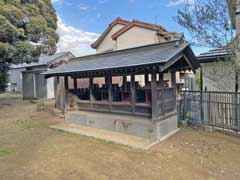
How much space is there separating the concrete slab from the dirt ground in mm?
313

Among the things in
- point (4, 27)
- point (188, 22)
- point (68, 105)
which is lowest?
point (68, 105)

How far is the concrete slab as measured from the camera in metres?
6.71

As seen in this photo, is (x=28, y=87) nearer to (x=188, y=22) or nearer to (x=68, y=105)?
(x=68, y=105)

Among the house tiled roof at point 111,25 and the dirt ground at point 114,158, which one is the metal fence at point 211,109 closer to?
the dirt ground at point 114,158

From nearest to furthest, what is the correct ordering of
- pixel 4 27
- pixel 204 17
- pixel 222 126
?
pixel 204 17
pixel 222 126
pixel 4 27

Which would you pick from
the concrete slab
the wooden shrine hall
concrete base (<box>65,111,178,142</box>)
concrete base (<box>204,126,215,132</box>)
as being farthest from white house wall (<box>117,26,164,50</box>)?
the concrete slab

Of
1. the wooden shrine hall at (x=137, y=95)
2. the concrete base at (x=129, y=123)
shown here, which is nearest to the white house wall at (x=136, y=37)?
the wooden shrine hall at (x=137, y=95)

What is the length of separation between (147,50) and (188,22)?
1724 millimetres

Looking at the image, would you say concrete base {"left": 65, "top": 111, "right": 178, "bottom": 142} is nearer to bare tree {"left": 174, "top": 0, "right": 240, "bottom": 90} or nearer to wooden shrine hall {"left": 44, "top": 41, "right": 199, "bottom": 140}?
wooden shrine hall {"left": 44, "top": 41, "right": 199, "bottom": 140}

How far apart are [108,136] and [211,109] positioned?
13.4ft

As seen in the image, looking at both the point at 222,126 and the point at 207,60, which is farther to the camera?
the point at 207,60

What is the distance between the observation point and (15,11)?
44.1ft

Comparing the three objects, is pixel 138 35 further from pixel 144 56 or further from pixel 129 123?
pixel 129 123

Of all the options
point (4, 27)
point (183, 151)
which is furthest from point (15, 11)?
point (183, 151)
